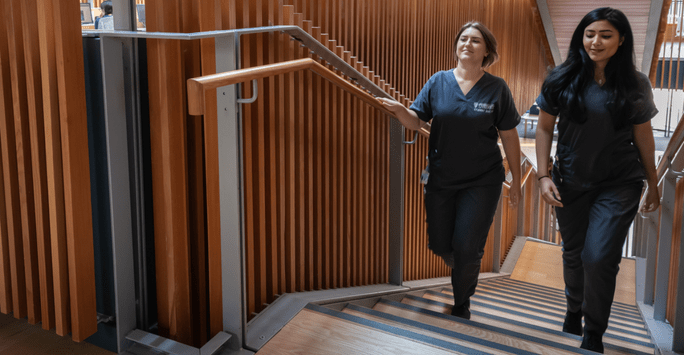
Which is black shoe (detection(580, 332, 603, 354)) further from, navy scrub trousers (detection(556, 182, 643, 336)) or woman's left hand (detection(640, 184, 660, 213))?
woman's left hand (detection(640, 184, 660, 213))

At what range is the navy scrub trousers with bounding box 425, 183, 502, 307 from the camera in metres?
2.38

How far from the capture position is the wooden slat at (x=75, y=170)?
154 cm

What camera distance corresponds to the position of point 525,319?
3.12 metres

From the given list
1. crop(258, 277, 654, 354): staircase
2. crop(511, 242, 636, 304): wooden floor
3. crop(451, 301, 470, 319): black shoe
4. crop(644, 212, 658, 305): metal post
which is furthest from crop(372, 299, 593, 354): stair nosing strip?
crop(511, 242, 636, 304): wooden floor

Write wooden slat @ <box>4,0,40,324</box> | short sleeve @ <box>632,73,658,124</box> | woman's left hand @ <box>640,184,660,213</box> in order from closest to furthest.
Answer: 1. wooden slat @ <box>4,0,40,324</box>
2. short sleeve @ <box>632,73,658,124</box>
3. woman's left hand @ <box>640,184,660,213</box>

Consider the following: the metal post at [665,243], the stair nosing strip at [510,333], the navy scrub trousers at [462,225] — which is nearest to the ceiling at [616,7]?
the metal post at [665,243]

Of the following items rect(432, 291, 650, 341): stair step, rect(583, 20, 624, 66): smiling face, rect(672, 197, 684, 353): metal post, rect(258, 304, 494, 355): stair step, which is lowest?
rect(432, 291, 650, 341): stair step

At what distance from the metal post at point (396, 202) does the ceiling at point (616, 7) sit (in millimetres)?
6650

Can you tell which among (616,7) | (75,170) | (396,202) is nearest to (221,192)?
(75,170)

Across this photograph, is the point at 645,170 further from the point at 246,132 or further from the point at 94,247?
the point at 94,247

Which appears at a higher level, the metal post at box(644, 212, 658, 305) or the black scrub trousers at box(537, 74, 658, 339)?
the black scrub trousers at box(537, 74, 658, 339)

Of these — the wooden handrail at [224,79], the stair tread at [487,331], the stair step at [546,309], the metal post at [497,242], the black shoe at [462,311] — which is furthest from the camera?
the metal post at [497,242]

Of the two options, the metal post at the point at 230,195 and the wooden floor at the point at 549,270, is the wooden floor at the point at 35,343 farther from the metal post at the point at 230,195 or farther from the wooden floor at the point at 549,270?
the wooden floor at the point at 549,270

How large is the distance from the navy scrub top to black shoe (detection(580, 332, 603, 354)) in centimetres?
72
